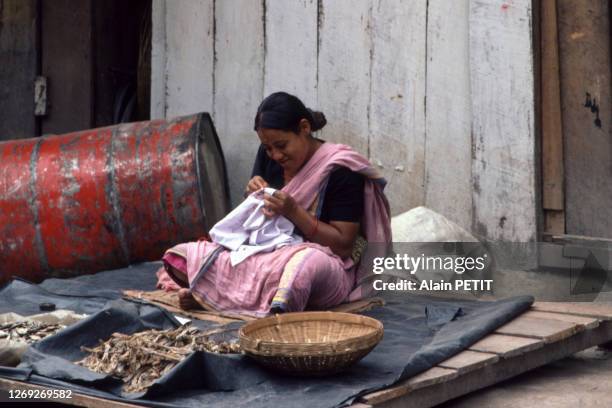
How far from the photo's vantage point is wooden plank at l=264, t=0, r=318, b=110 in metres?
5.18

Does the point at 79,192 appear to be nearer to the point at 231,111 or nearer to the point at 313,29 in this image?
the point at 231,111

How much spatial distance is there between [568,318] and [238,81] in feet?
8.69

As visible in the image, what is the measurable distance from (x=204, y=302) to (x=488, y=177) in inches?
57.7

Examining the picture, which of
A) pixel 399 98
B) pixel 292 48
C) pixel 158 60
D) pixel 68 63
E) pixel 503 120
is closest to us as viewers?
pixel 503 120

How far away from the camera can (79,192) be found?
5180 mm

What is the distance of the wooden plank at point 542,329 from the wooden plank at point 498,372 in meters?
0.06

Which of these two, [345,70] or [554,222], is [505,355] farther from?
[345,70]

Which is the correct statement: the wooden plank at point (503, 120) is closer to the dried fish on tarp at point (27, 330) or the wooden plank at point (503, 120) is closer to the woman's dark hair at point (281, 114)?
the woman's dark hair at point (281, 114)

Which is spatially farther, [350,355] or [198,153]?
[198,153]

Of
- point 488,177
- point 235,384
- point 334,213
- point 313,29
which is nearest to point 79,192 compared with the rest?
point 313,29

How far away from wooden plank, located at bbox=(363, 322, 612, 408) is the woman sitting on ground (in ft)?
2.62

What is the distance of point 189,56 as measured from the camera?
229 inches

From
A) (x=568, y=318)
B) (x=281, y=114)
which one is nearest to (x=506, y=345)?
(x=568, y=318)

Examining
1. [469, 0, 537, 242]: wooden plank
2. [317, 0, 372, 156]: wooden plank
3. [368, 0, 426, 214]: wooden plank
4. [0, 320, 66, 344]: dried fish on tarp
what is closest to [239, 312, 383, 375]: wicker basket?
[0, 320, 66, 344]: dried fish on tarp
